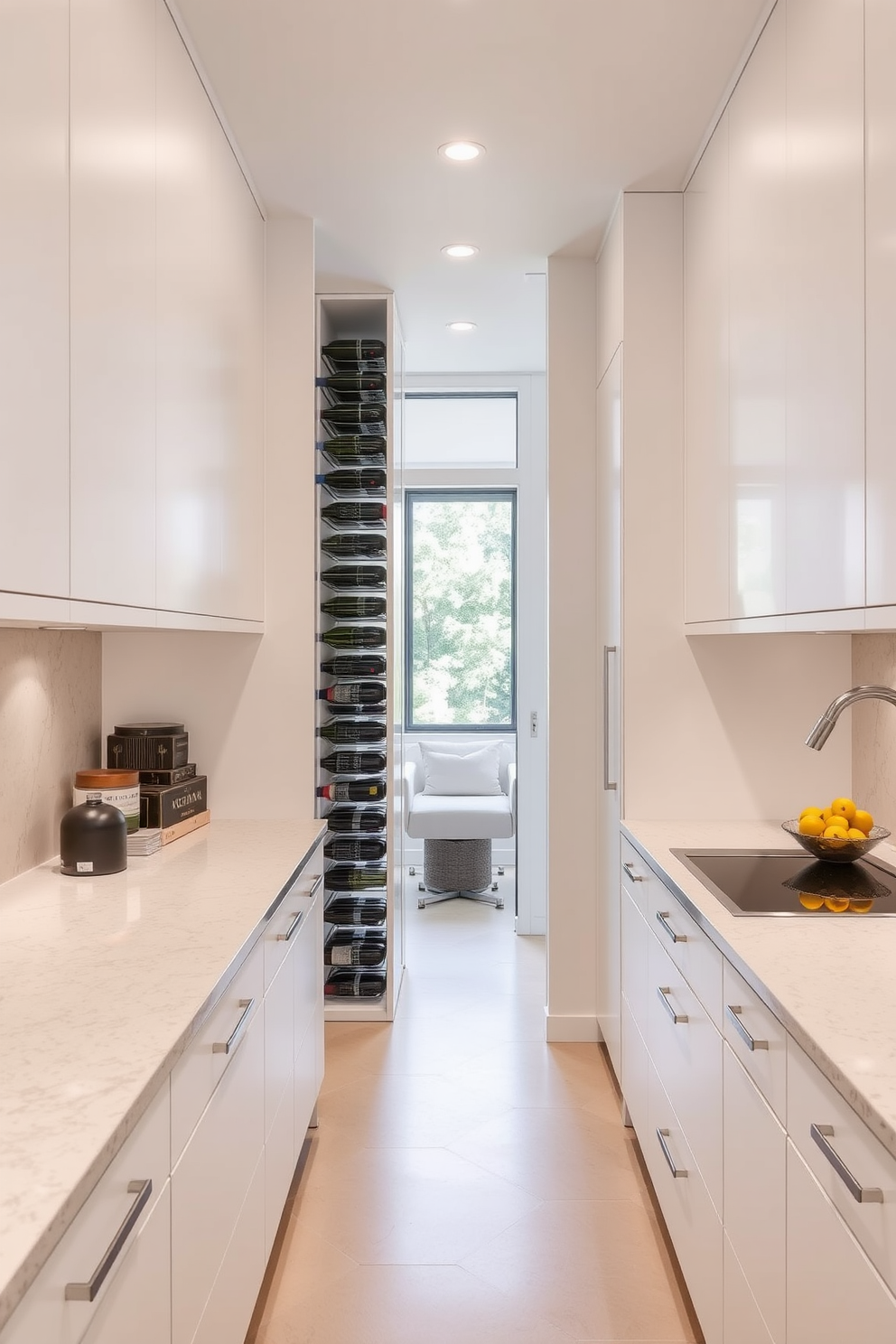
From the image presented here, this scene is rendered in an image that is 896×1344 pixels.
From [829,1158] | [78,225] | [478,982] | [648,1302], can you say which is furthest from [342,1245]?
[78,225]

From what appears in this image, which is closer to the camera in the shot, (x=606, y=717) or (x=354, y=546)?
(x=606, y=717)

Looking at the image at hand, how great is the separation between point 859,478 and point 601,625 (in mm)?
1847

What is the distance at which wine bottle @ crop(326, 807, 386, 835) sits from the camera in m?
3.71

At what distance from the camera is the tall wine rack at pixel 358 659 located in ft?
12.0

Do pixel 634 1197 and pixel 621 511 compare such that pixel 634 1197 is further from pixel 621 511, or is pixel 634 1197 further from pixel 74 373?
pixel 74 373

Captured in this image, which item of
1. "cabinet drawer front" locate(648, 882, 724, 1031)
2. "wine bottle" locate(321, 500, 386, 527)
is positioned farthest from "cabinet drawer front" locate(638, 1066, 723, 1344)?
"wine bottle" locate(321, 500, 386, 527)

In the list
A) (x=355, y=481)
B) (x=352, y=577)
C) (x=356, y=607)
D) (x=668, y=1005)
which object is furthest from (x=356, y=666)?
(x=668, y=1005)

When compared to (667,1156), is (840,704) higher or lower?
higher

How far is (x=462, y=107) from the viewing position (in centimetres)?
257

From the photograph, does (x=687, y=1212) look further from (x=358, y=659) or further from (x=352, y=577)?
(x=352, y=577)

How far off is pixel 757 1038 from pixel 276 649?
2035 millimetres

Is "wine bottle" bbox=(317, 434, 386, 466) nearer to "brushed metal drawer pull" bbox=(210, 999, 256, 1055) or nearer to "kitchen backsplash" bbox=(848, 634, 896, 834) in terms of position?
"kitchen backsplash" bbox=(848, 634, 896, 834)

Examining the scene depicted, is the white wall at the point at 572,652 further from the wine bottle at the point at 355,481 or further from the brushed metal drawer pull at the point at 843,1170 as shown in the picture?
the brushed metal drawer pull at the point at 843,1170

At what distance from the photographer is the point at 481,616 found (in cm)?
606
